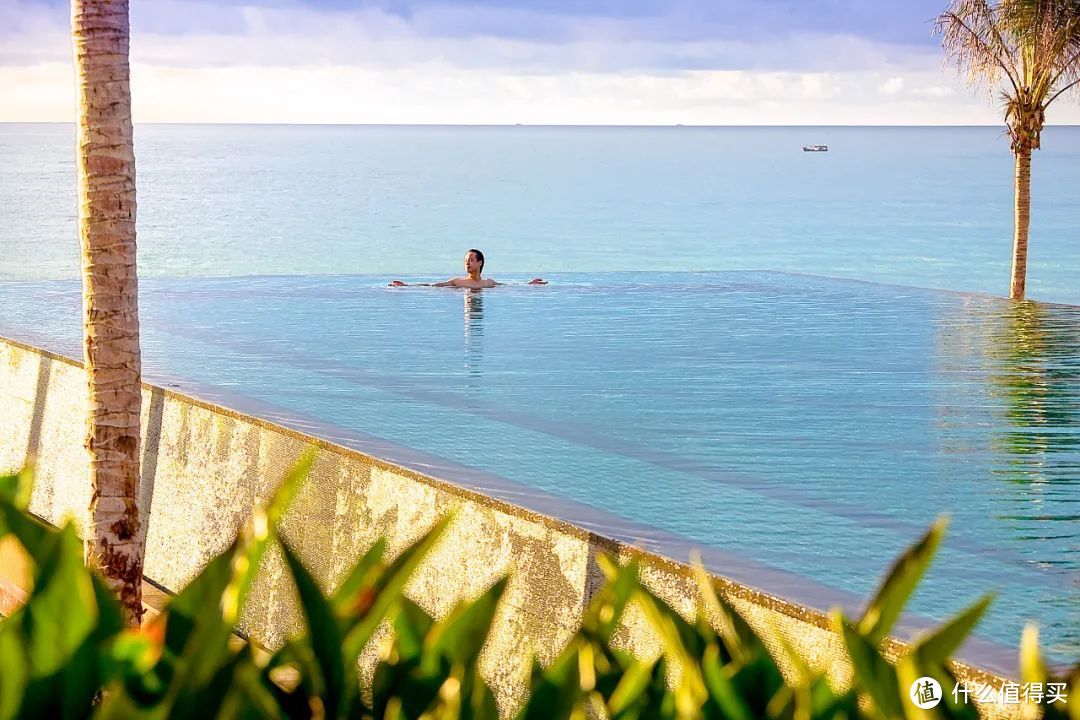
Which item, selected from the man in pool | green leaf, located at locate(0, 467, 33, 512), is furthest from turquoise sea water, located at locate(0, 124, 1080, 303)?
green leaf, located at locate(0, 467, 33, 512)

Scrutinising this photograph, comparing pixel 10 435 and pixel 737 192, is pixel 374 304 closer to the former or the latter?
pixel 10 435

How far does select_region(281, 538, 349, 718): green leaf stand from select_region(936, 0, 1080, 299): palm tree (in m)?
19.9

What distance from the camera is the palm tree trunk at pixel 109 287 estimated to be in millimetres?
5242

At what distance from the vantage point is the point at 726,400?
11.5 metres

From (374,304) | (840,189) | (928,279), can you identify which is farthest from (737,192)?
(374,304)

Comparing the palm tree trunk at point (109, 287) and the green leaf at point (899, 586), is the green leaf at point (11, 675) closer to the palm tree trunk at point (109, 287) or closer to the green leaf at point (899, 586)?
the green leaf at point (899, 586)

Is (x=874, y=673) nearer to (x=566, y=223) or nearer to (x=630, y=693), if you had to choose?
(x=630, y=693)

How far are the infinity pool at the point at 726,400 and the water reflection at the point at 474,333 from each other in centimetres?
6

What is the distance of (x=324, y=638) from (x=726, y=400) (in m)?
10.0

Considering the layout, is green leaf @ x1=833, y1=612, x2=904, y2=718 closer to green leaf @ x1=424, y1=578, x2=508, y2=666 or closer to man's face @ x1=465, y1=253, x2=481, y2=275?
green leaf @ x1=424, y1=578, x2=508, y2=666

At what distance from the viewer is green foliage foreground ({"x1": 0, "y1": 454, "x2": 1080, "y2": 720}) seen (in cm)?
146

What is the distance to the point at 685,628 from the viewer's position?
5.54 feet

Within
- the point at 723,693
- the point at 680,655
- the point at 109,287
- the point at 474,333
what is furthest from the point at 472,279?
the point at 723,693

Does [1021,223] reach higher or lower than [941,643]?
higher
